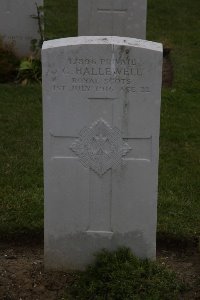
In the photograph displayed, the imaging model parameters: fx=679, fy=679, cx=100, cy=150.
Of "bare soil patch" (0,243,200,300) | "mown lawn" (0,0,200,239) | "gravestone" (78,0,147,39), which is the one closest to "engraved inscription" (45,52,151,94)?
"bare soil patch" (0,243,200,300)

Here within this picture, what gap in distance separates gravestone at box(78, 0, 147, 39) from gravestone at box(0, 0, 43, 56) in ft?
2.81

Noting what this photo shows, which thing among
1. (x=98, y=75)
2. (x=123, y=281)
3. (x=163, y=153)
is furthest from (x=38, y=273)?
(x=163, y=153)

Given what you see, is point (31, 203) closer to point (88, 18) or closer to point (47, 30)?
point (88, 18)

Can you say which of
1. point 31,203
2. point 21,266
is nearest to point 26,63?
point 31,203

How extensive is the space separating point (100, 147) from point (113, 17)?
245 inches

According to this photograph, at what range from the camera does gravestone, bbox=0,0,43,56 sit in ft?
31.9

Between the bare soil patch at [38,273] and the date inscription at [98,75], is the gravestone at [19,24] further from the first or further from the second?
the date inscription at [98,75]

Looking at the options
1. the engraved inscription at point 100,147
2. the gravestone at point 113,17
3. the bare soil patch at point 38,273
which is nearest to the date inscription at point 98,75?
the engraved inscription at point 100,147

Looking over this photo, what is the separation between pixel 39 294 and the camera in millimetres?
4414

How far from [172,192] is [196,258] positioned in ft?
3.65

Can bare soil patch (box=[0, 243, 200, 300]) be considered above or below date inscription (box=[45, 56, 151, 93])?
below

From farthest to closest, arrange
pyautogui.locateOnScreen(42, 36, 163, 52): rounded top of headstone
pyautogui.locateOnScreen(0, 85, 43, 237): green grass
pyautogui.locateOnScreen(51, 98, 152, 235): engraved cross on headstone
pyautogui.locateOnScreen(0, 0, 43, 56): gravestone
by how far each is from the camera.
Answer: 1. pyautogui.locateOnScreen(0, 0, 43, 56): gravestone
2. pyautogui.locateOnScreen(0, 85, 43, 237): green grass
3. pyautogui.locateOnScreen(51, 98, 152, 235): engraved cross on headstone
4. pyautogui.locateOnScreen(42, 36, 163, 52): rounded top of headstone

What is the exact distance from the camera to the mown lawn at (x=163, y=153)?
17.8 feet

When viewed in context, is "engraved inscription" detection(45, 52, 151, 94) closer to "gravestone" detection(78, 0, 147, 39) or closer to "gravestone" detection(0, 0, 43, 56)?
"gravestone" detection(0, 0, 43, 56)
